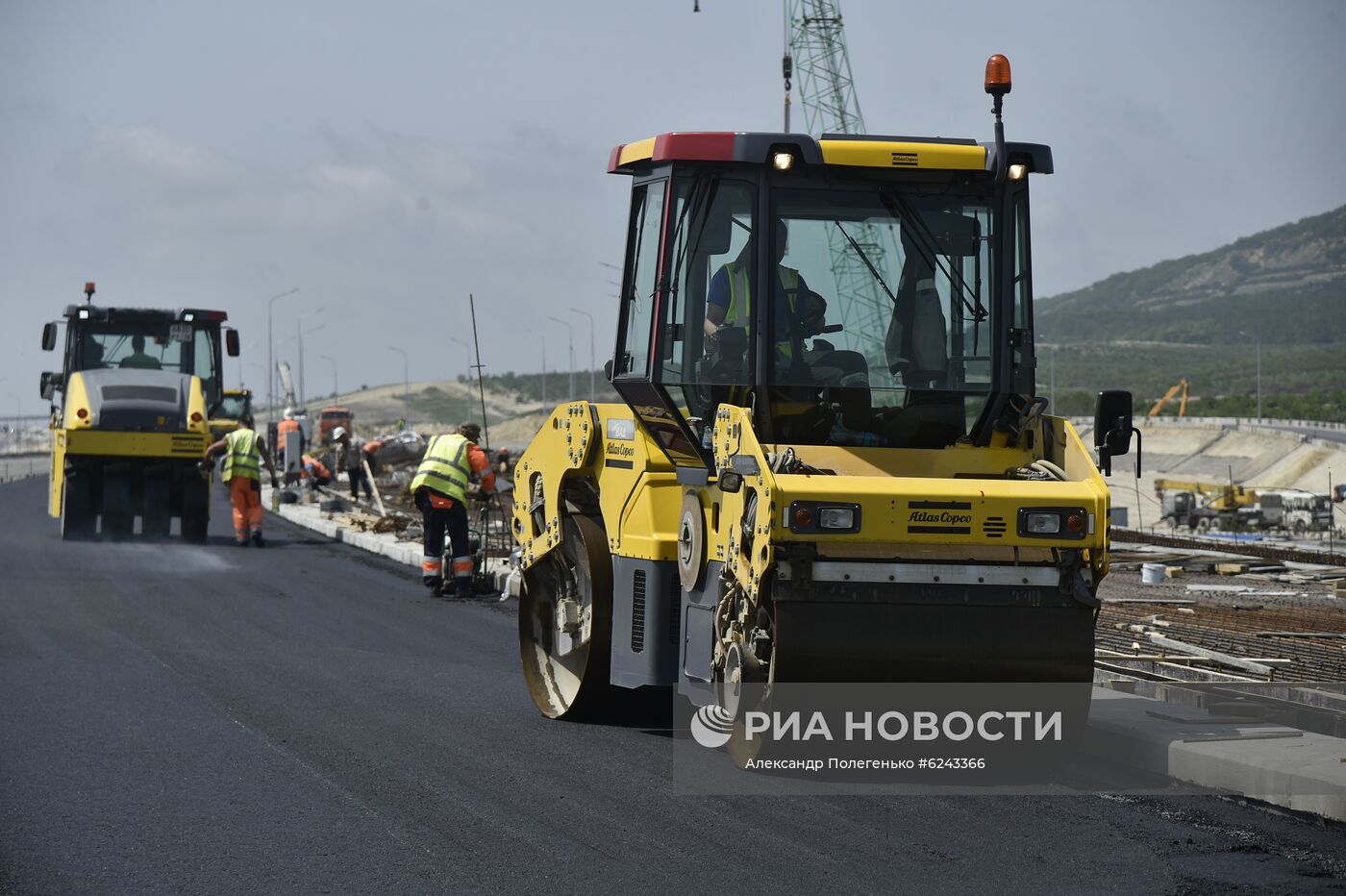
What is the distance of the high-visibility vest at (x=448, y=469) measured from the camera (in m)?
15.0

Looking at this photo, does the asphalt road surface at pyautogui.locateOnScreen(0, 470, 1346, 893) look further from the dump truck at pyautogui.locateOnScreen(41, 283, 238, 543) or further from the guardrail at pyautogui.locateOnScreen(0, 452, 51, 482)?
the guardrail at pyautogui.locateOnScreen(0, 452, 51, 482)

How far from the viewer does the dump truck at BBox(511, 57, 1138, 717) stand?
6633 millimetres

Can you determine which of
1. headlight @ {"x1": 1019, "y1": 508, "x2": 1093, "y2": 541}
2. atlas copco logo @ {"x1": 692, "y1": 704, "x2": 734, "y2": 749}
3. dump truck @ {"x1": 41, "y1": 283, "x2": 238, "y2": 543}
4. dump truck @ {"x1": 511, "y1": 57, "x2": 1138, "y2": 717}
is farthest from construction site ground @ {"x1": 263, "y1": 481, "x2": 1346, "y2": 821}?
dump truck @ {"x1": 41, "y1": 283, "x2": 238, "y2": 543}

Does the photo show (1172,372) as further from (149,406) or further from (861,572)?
(861,572)

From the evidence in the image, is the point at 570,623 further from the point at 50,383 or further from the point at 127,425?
the point at 50,383

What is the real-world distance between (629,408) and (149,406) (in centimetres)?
1438

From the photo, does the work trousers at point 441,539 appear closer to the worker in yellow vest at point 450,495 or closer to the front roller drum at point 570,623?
the worker in yellow vest at point 450,495

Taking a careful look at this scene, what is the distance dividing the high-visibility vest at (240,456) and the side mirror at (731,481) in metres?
14.7

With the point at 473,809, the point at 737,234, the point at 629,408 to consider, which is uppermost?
the point at 737,234

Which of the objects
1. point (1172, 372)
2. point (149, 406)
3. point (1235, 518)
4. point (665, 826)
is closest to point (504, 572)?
point (149, 406)

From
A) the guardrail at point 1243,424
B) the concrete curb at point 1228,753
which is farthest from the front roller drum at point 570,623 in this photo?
the guardrail at point 1243,424

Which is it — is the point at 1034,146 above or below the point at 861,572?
above

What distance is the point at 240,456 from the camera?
20688 millimetres

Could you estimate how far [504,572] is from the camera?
16.2 meters
